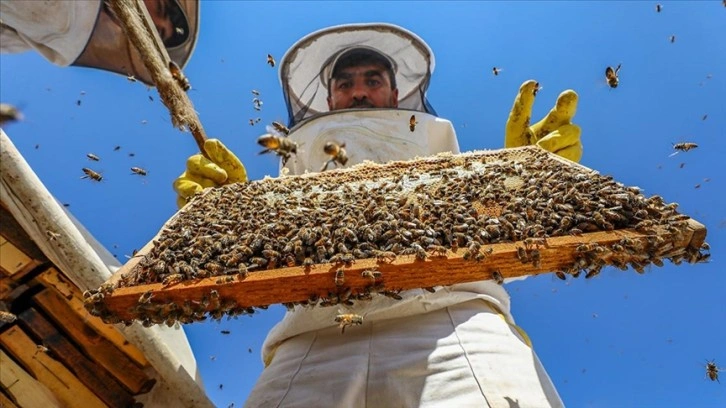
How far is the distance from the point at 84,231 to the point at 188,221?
293cm

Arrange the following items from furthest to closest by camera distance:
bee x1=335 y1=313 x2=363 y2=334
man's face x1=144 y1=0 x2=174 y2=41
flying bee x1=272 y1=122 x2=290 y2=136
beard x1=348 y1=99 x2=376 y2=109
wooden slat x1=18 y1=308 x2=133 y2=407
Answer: man's face x1=144 y1=0 x2=174 y2=41
beard x1=348 y1=99 x2=376 y2=109
flying bee x1=272 y1=122 x2=290 y2=136
wooden slat x1=18 y1=308 x2=133 y2=407
bee x1=335 y1=313 x2=363 y2=334

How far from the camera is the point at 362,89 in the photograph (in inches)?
224

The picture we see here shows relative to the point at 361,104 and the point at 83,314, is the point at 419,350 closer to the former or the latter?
the point at 83,314

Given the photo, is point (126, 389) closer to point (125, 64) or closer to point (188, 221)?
point (188, 221)

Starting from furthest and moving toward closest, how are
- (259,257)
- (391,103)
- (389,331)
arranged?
1. (391,103)
2. (389,331)
3. (259,257)

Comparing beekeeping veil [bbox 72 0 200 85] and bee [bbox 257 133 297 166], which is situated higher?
beekeeping veil [bbox 72 0 200 85]

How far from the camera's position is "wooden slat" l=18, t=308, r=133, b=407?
3898 millimetres

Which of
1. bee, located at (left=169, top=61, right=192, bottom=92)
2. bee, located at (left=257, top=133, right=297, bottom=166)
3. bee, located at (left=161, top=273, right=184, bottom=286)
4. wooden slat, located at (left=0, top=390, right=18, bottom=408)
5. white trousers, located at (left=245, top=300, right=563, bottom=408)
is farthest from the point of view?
bee, located at (left=169, top=61, right=192, bottom=92)

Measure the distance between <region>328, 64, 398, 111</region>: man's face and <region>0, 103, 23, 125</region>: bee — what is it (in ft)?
11.7

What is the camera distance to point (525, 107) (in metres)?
4.08

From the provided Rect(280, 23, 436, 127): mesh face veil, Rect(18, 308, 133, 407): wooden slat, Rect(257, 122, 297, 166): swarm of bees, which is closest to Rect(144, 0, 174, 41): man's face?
Rect(280, 23, 436, 127): mesh face veil

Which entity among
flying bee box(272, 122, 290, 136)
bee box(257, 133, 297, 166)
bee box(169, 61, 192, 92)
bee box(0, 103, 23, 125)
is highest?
flying bee box(272, 122, 290, 136)

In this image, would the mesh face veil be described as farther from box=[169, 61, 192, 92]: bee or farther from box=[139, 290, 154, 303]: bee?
box=[139, 290, 154, 303]: bee

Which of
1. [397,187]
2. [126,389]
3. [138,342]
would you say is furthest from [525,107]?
[126,389]
